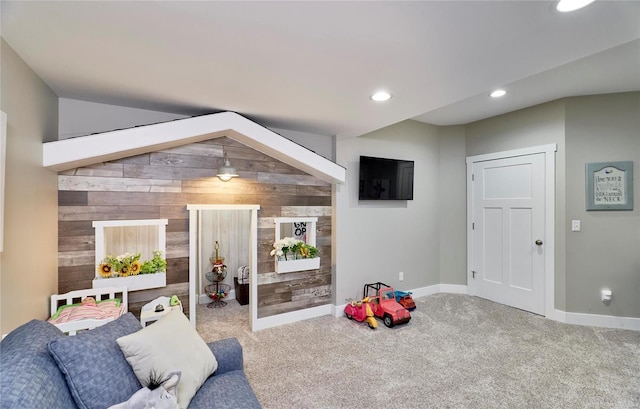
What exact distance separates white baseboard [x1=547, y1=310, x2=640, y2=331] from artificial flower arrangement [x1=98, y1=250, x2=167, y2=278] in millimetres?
4485

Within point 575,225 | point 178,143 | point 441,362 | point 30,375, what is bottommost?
point 441,362

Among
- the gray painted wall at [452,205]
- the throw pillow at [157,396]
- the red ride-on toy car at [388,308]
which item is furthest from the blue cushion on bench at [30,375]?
the gray painted wall at [452,205]

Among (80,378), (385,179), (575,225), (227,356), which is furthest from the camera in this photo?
(385,179)

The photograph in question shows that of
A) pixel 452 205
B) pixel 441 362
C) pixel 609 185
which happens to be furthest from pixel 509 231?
pixel 441 362

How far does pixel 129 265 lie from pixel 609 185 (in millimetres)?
5077

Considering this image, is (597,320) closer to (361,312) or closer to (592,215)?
(592,215)

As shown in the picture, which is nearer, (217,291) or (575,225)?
(575,225)

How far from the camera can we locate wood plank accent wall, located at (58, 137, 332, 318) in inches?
104

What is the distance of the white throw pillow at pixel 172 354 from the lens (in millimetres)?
1436

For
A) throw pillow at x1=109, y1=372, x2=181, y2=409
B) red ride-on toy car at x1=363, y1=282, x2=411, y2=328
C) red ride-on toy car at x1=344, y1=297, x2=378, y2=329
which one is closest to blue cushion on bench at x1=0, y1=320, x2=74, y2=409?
throw pillow at x1=109, y1=372, x2=181, y2=409

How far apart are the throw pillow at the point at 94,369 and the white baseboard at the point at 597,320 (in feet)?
14.2

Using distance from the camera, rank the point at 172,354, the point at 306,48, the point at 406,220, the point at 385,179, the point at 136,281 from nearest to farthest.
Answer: the point at 172,354
the point at 306,48
the point at 136,281
the point at 385,179
the point at 406,220

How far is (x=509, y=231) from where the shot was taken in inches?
162

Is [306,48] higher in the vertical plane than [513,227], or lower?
higher
